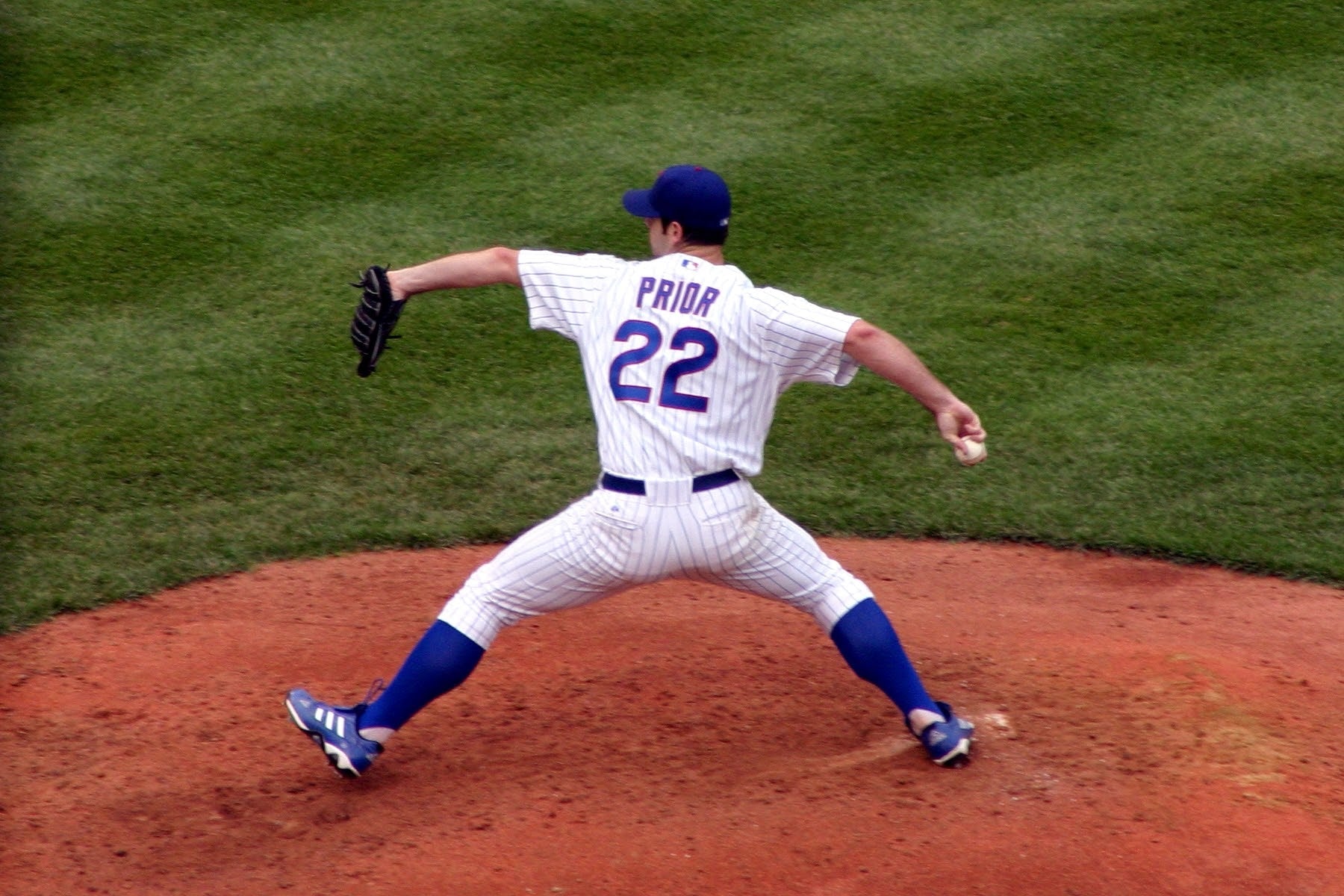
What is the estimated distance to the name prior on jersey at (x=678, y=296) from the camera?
377 cm

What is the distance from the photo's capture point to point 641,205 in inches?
155

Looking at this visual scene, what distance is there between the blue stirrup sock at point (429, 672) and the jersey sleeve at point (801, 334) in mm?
1054

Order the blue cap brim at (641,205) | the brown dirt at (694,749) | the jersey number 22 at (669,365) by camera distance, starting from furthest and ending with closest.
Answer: the blue cap brim at (641,205)
the jersey number 22 at (669,365)
the brown dirt at (694,749)

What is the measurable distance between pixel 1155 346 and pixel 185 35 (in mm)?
5611

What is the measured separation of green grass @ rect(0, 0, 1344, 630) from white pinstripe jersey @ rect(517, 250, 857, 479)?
197cm

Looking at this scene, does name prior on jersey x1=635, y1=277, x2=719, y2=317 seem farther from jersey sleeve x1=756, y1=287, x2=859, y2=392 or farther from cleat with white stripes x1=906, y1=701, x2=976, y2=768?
cleat with white stripes x1=906, y1=701, x2=976, y2=768

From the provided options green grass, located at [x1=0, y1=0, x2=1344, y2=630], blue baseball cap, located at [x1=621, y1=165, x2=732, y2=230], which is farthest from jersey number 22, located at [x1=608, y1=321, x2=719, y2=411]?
green grass, located at [x1=0, y1=0, x2=1344, y2=630]

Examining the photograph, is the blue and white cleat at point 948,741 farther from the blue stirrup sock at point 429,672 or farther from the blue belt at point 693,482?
the blue stirrup sock at point 429,672

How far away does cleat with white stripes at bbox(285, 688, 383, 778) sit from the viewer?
12.8 ft

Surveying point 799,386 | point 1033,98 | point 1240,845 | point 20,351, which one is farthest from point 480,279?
point 1033,98

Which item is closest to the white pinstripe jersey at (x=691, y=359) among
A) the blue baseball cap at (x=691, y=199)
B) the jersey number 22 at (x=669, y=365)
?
the jersey number 22 at (x=669, y=365)

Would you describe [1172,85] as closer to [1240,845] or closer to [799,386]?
[799,386]

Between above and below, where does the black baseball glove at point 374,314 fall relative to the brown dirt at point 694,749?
above

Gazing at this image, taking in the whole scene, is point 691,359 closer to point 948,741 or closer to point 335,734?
point 948,741
